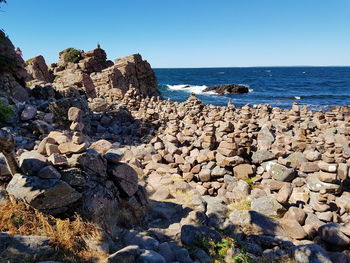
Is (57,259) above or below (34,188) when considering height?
below

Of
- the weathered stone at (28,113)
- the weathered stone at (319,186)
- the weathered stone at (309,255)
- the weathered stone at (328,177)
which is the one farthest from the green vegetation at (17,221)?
the weathered stone at (28,113)

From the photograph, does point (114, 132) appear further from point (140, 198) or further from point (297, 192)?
point (297, 192)

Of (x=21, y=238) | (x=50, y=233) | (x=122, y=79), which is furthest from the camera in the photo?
(x=122, y=79)

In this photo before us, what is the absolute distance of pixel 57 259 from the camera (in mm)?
5199

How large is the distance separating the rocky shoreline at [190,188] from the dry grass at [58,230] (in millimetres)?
244

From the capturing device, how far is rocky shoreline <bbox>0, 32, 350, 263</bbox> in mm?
6480

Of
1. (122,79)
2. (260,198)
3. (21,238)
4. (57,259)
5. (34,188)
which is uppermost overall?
(122,79)

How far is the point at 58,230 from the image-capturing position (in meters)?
5.79

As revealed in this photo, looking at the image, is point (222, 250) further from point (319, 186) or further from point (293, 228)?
Answer: point (319, 186)

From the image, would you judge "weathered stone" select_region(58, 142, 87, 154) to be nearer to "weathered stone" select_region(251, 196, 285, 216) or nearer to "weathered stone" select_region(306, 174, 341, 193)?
"weathered stone" select_region(251, 196, 285, 216)

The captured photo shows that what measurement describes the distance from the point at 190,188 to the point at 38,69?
Answer: 37.3m

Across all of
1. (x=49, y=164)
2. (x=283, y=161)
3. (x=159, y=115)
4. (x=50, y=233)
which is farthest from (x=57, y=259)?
(x=159, y=115)

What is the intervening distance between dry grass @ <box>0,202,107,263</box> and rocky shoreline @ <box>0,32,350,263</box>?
244 millimetres

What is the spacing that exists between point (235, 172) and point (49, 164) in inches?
304
